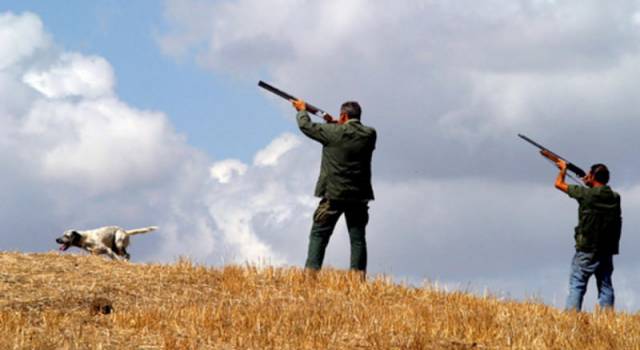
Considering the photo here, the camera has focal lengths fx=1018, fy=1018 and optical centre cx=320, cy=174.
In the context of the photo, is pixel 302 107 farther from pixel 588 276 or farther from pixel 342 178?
pixel 588 276

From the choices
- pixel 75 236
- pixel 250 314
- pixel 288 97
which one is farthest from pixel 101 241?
pixel 250 314

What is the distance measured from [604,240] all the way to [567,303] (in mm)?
1099

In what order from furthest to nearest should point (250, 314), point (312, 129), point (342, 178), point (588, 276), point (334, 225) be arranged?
point (588, 276) → point (334, 225) → point (312, 129) → point (342, 178) → point (250, 314)

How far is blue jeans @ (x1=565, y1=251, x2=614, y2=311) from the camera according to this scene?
15.3 metres

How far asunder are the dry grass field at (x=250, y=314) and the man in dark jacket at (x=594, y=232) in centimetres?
89

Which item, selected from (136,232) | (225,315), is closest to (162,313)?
(225,315)

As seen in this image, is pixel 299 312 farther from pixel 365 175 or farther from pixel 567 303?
pixel 567 303

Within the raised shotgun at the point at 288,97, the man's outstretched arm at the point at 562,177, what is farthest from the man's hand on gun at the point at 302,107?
the man's outstretched arm at the point at 562,177

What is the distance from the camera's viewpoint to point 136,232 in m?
22.5

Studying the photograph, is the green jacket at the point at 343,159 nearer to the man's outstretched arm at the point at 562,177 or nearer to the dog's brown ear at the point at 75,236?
the man's outstretched arm at the point at 562,177

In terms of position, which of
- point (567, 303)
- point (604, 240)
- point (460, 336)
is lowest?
point (460, 336)

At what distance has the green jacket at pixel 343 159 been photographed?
15.0 m

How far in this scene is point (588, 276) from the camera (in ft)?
50.5

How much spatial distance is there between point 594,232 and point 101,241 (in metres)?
10.9
